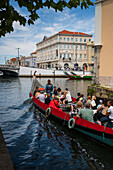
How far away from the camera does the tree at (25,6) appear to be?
432 centimetres

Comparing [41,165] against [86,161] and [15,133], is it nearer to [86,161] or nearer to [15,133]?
[86,161]

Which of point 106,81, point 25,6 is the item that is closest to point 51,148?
point 25,6

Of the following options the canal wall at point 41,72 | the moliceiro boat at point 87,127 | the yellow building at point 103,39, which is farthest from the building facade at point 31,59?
the moliceiro boat at point 87,127

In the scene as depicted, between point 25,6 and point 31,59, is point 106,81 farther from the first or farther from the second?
point 31,59

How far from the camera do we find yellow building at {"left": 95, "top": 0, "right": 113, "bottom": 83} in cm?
1753

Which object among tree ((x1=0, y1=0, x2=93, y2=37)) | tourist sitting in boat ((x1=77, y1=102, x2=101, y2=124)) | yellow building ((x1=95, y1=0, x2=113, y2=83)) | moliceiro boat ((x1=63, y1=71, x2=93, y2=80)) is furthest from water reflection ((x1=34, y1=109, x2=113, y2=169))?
moliceiro boat ((x1=63, y1=71, x2=93, y2=80))

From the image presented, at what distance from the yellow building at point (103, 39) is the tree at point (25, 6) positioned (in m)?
13.6

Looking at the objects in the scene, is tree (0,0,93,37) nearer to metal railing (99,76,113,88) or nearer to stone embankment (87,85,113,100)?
stone embankment (87,85,113,100)

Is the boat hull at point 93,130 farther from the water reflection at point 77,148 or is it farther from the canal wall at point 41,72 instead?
the canal wall at point 41,72

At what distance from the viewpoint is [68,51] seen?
233 feet

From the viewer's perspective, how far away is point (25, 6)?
14.7 feet

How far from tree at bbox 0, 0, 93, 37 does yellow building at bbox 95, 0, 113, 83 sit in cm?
1364

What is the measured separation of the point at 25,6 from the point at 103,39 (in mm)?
15029

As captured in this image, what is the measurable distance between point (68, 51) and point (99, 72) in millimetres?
53588
